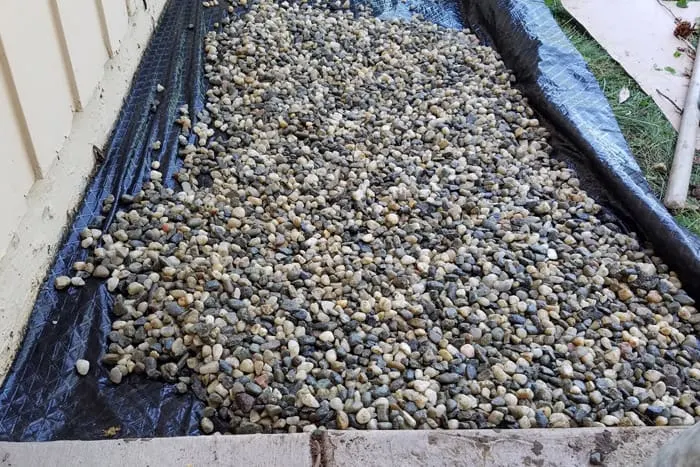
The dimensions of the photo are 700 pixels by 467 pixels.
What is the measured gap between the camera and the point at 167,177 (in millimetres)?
2641

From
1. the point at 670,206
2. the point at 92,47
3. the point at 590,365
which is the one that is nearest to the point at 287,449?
the point at 590,365

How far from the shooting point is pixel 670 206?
270 centimetres

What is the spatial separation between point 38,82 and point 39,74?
3 cm

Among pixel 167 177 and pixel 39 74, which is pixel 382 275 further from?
pixel 39 74

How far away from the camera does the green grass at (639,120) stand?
2.85 meters

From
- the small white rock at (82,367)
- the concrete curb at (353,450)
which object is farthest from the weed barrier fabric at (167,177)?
the concrete curb at (353,450)

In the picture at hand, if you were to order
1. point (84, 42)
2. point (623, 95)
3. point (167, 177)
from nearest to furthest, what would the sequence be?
point (84, 42), point (167, 177), point (623, 95)

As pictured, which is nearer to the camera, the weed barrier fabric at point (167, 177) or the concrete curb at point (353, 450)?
the concrete curb at point (353, 450)

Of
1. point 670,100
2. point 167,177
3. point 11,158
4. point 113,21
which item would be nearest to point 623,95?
point 670,100

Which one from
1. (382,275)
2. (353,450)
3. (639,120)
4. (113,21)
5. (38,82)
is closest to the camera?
(353,450)

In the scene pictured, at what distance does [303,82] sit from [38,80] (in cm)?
135

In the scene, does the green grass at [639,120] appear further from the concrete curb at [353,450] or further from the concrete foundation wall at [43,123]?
the concrete foundation wall at [43,123]

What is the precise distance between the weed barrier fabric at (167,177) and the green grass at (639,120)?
0.69ft

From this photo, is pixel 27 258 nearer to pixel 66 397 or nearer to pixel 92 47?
pixel 66 397
